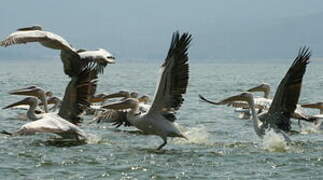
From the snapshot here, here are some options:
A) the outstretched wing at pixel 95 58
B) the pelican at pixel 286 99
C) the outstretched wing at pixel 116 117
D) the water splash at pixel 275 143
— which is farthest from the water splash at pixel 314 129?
the outstretched wing at pixel 95 58

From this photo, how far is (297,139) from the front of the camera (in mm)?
14070

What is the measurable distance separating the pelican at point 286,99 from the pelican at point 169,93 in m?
1.34

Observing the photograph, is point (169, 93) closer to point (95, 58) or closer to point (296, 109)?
point (95, 58)

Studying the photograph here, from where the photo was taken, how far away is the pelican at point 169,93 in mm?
11383

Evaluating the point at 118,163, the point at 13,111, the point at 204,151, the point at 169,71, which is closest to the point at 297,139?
the point at 204,151

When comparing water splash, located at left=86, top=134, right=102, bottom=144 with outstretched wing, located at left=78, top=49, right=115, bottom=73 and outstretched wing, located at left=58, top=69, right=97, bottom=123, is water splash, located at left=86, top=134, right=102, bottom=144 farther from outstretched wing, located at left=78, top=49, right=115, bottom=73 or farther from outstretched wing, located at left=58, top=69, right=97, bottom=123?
outstretched wing, located at left=78, top=49, right=115, bottom=73

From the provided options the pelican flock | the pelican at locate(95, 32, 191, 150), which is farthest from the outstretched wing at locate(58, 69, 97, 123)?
the pelican at locate(95, 32, 191, 150)

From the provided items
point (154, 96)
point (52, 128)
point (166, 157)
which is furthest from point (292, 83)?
point (52, 128)

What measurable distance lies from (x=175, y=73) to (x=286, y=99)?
1.84 metres

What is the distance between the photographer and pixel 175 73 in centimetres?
1147

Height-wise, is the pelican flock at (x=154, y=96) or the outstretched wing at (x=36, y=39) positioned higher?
the outstretched wing at (x=36, y=39)

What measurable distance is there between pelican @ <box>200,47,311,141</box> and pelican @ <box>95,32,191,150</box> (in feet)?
4.39

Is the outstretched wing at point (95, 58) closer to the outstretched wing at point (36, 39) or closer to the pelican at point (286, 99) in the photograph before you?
the outstretched wing at point (36, 39)

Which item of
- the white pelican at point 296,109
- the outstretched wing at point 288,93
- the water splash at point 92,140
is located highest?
the outstretched wing at point 288,93
